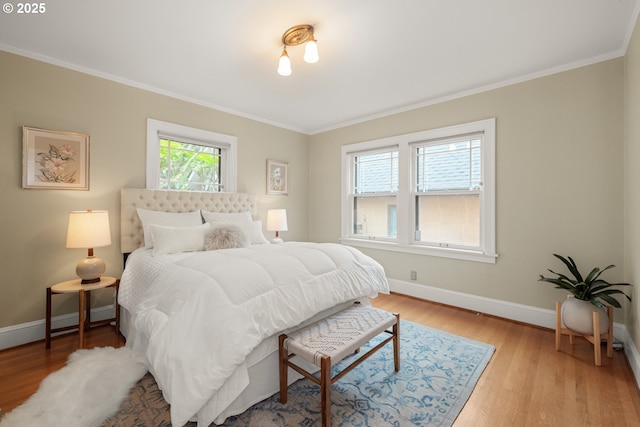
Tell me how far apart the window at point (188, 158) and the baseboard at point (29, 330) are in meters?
1.51

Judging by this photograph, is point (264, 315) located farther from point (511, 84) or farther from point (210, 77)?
point (511, 84)

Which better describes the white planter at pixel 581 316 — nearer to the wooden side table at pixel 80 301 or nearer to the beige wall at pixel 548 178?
the beige wall at pixel 548 178

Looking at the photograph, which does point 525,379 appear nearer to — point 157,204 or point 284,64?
point 284,64

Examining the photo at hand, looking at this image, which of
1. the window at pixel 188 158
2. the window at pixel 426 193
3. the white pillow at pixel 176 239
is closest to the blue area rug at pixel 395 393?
the window at pixel 426 193

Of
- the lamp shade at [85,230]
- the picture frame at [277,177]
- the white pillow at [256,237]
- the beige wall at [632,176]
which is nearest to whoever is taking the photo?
the beige wall at [632,176]

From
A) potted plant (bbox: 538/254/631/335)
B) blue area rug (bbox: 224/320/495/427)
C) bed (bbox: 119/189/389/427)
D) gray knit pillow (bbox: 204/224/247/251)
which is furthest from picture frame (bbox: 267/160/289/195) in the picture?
potted plant (bbox: 538/254/631/335)

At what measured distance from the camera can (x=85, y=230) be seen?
95.0 inches

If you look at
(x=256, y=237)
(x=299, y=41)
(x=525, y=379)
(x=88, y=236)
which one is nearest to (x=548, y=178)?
(x=525, y=379)

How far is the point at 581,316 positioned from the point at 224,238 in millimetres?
3188

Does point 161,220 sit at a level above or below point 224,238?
above

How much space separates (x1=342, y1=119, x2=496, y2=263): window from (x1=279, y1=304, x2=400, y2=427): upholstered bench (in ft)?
6.12

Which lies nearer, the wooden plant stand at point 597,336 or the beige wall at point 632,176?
the beige wall at point 632,176

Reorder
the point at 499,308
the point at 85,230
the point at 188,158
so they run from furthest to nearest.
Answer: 1. the point at 188,158
2. the point at 499,308
3. the point at 85,230

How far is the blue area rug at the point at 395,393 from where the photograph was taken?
1.63 m
